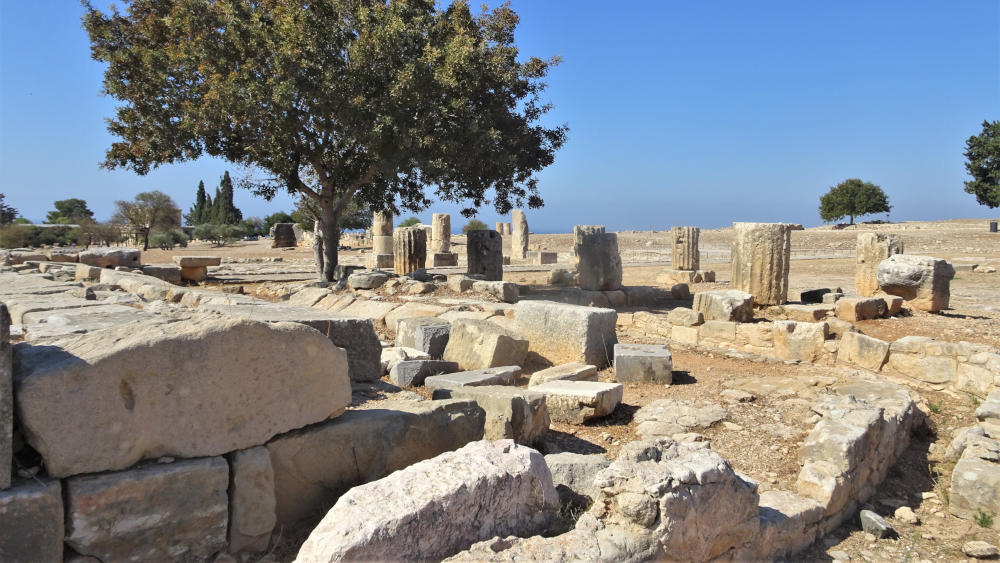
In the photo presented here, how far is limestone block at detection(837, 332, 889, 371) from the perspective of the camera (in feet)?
23.6

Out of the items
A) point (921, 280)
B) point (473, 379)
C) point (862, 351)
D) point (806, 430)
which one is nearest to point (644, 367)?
point (806, 430)

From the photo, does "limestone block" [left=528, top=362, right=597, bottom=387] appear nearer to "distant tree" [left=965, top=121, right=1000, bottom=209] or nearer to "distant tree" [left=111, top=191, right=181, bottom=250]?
"distant tree" [left=111, top=191, right=181, bottom=250]

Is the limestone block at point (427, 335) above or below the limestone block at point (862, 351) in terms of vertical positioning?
above

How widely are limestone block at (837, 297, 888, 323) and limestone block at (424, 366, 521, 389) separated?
242 inches

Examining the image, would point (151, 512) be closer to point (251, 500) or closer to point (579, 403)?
point (251, 500)

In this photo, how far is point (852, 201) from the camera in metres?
46.8

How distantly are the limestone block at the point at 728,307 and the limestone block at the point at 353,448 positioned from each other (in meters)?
6.51

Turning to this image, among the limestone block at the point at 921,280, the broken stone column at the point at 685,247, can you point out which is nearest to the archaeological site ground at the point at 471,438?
the limestone block at the point at 921,280

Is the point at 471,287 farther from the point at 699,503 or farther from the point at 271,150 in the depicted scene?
the point at 699,503

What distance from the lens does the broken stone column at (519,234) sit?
29.5 metres

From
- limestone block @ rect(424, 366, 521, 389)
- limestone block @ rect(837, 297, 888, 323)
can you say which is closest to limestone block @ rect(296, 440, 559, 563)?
limestone block @ rect(424, 366, 521, 389)

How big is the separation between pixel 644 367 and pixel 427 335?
2.39 meters

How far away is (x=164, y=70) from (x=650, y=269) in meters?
16.3

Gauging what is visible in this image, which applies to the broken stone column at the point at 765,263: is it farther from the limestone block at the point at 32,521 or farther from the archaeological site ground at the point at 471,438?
the limestone block at the point at 32,521
